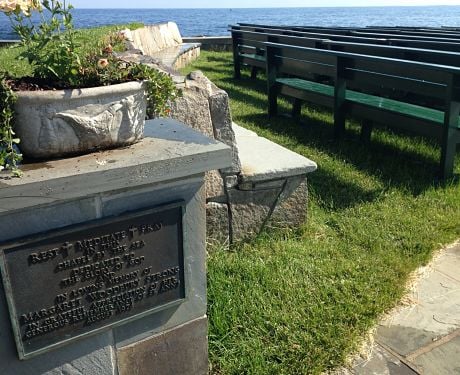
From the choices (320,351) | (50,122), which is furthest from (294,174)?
(50,122)

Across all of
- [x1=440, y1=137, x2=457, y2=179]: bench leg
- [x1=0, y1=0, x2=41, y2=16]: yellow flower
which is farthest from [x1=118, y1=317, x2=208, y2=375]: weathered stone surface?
[x1=440, y1=137, x2=457, y2=179]: bench leg

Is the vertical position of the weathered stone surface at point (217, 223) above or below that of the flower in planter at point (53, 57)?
below

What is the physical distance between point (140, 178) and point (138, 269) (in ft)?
1.26

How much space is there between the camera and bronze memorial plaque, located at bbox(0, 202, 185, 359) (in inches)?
64.9

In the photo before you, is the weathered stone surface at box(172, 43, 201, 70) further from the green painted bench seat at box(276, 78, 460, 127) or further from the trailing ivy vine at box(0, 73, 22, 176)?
the trailing ivy vine at box(0, 73, 22, 176)

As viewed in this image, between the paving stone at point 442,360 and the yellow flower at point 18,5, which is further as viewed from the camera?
the paving stone at point 442,360

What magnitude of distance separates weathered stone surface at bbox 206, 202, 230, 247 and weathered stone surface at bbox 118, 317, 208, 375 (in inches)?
33.9

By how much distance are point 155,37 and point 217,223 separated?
1110 cm

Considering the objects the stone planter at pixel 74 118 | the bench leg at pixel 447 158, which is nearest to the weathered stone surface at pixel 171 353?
the stone planter at pixel 74 118

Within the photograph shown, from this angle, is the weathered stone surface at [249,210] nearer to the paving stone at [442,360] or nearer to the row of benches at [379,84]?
the paving stone at [442,360]

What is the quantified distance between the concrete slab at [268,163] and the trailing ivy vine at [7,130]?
5.15 ft

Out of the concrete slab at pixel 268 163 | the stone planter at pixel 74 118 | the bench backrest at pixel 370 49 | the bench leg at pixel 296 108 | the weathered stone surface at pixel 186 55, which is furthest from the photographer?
the weathered stone surface at pixel 186 55

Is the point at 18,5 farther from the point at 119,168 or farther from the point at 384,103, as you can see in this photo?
the point at 384,103

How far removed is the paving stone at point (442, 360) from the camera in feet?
7.17
